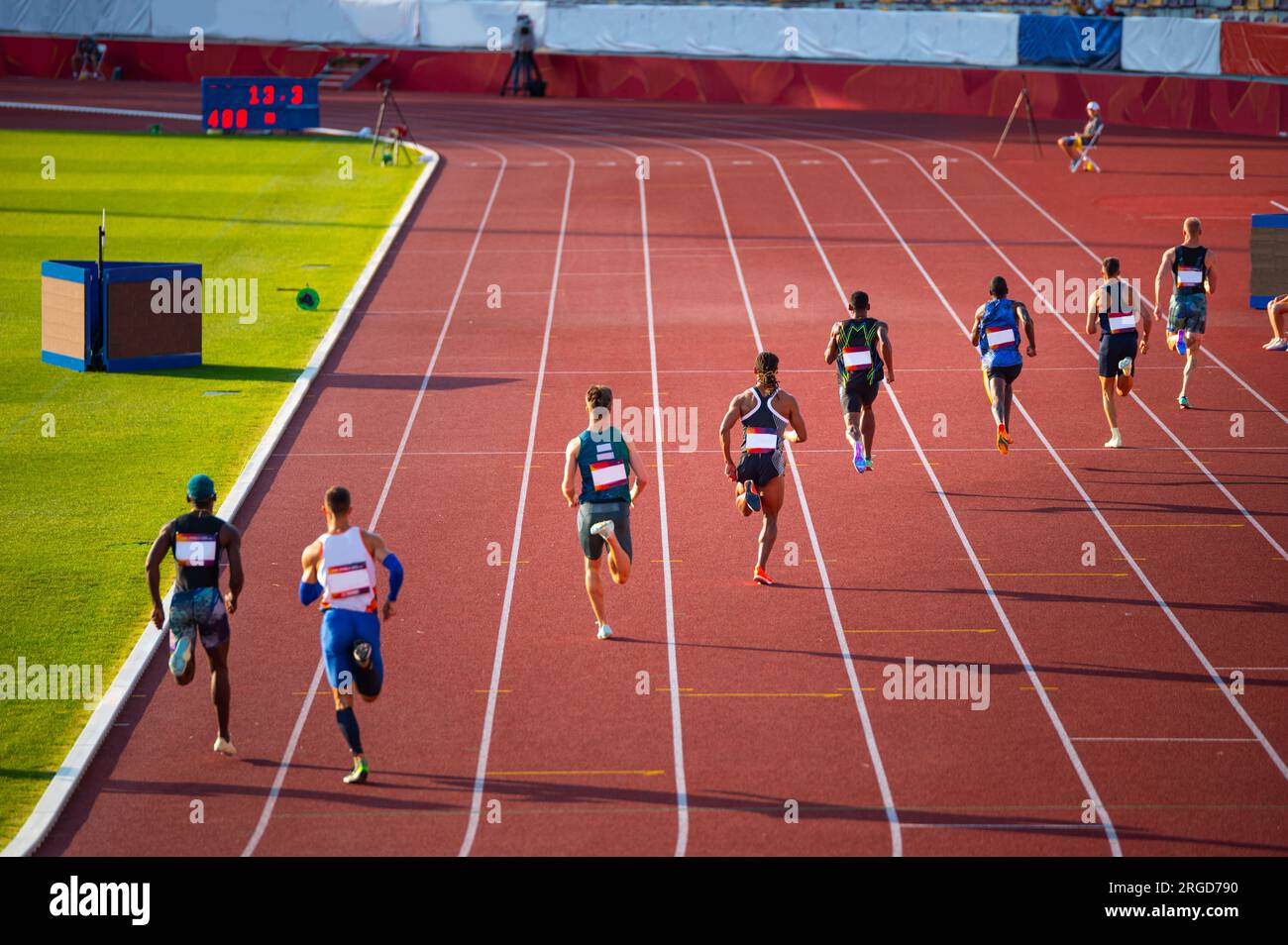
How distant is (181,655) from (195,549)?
2.16 feet

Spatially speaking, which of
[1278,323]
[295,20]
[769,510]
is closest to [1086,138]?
[1278,323]

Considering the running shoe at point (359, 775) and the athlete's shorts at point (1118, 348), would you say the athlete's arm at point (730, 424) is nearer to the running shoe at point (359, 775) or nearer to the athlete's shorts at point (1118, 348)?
the running shoe at point (359, 775)

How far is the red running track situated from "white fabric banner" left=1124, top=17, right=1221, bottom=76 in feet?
61.1

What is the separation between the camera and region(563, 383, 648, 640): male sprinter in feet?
37.2

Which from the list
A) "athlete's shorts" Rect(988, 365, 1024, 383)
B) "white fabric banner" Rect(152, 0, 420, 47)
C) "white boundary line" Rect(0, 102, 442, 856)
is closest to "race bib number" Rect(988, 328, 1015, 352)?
"athlete's shorts" Rect(988, 365, 1024, 383)

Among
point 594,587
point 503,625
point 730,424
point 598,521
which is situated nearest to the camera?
point 598,521

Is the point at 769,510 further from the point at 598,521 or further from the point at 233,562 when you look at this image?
the point at 233,562

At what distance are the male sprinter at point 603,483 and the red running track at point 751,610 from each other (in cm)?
85

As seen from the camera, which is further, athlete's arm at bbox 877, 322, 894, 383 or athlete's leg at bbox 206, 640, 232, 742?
athlete's arm at bbox 877, 322, 894, 383

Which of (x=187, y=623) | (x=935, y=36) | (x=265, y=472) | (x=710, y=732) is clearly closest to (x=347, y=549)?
(x=187, y=623)

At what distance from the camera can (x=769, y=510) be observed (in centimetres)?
1284

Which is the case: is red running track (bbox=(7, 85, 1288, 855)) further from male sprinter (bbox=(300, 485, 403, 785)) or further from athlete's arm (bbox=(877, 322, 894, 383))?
athlete's arm (bbox=(877, 322, 894, 383))

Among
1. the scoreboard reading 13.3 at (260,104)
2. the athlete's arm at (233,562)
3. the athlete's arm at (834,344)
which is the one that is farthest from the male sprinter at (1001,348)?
the scoreboard reading 13.3 at (260,104)

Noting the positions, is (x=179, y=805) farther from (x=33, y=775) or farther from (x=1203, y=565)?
(x=1203, y=565)
